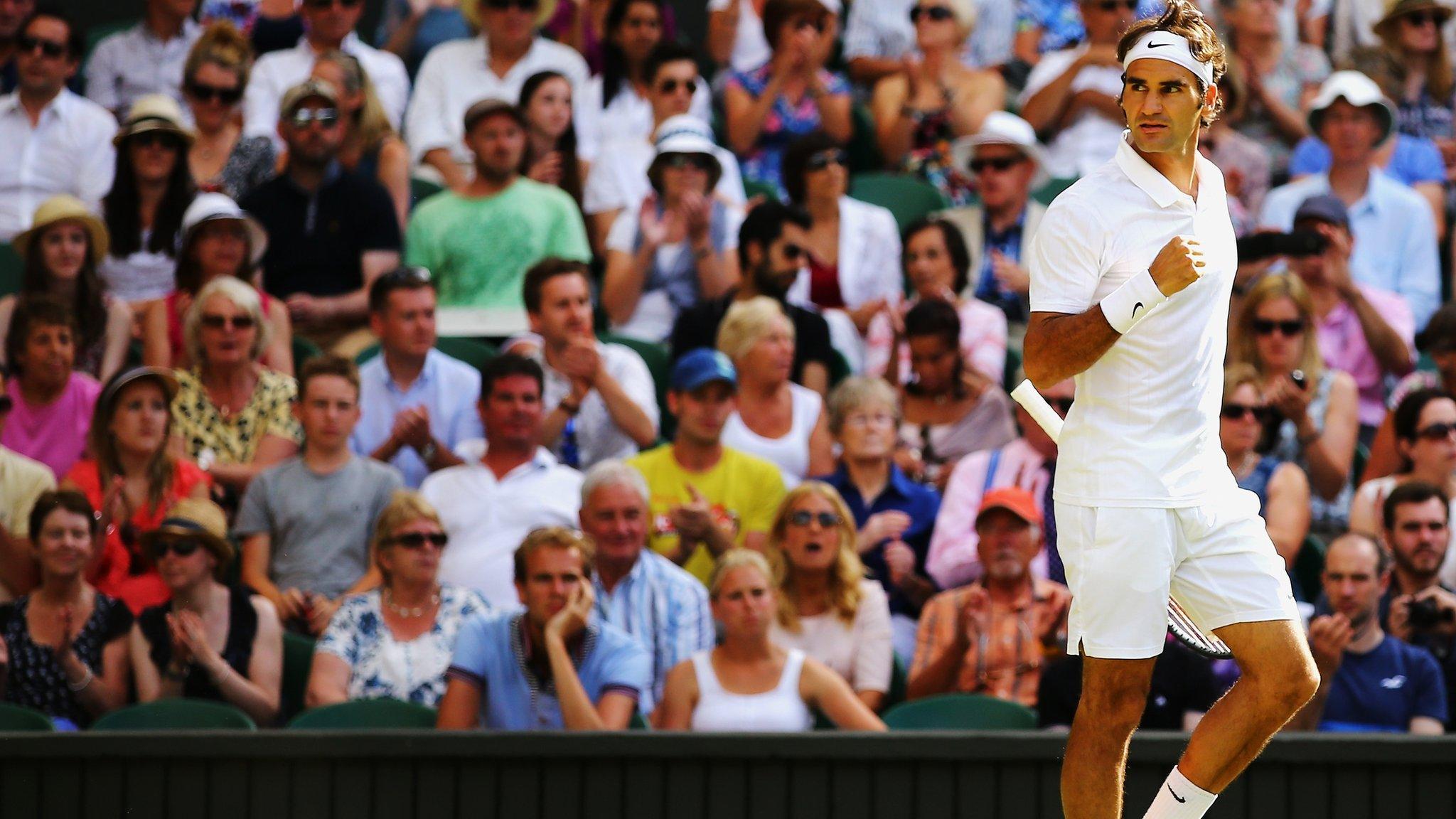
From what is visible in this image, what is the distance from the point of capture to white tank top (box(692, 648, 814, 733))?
6.50 metres

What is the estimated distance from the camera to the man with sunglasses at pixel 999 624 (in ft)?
22.3

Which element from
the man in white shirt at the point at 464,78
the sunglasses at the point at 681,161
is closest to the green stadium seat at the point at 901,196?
the sunglasses at the point at 681,161

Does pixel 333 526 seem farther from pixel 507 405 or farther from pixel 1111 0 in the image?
pixel 1111 0

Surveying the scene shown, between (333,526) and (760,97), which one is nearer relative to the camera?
(333,526)

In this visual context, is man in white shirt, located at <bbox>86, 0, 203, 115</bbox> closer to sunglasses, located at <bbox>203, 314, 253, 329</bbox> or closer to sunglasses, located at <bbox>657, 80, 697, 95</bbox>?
sunglasses, located at <bbox>657, 80, 697, 95</bbox>

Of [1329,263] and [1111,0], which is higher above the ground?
[1111,0]

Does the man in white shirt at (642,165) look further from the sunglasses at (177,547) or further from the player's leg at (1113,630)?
the player's leg at (1113,630)

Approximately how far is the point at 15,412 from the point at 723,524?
2.78 metres

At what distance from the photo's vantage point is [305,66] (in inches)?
380

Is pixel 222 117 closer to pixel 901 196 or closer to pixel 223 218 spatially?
pixel 223 218

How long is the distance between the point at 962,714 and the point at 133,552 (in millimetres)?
2997

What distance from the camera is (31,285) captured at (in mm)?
8281

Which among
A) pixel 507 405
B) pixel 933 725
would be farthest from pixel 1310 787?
pixel 507 405

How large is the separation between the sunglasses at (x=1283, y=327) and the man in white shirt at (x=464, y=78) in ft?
11.9
